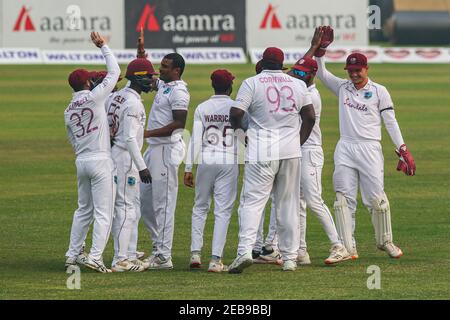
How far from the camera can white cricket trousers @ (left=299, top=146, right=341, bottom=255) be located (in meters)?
14.5

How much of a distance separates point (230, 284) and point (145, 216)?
2142 mm

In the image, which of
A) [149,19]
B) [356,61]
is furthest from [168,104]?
[149,19]

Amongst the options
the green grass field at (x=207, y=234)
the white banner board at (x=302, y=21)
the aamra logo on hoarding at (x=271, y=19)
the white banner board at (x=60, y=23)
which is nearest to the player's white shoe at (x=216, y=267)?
the green grass field at (x=207, y=234)

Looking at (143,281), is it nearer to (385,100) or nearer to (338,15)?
(385,100)

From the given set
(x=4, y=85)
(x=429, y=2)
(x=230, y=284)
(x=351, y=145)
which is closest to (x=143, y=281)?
(x=230, y=284)

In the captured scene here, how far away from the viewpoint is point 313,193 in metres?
14.6

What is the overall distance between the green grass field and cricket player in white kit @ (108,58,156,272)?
396 mm

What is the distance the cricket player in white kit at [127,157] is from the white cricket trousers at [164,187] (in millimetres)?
298

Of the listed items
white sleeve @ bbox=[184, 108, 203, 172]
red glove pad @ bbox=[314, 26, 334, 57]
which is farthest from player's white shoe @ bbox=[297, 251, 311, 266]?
red glove pad @ bbox=[314, 26, 334, 57]

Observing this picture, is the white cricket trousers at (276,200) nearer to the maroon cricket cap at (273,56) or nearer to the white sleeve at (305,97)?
the white sleeve at (305,97)

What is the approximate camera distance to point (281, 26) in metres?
49.2

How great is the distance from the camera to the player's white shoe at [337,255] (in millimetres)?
14352

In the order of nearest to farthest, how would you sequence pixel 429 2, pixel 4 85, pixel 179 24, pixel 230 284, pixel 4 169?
pixel 230 284, pixel 4 169, pixel 4 85, pixel 179 24, pixel 429 2

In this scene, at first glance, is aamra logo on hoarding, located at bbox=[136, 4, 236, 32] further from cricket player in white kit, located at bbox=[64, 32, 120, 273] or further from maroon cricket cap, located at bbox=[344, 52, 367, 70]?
cricket player in white kit, located at bbox=[64, 32, 120, 273]
